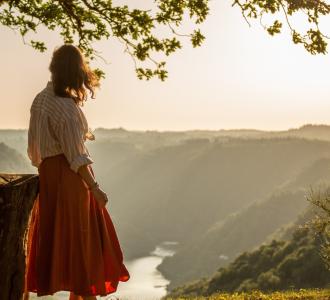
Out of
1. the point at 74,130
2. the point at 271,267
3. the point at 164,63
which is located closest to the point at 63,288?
the point at 74,130

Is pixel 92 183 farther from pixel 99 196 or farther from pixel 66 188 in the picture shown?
pixel 66 188

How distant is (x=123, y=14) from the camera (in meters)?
8.83

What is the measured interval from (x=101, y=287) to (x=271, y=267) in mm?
65735

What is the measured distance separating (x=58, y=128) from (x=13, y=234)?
3.55ft

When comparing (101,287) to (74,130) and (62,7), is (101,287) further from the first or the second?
(62,7)

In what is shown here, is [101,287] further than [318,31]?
No

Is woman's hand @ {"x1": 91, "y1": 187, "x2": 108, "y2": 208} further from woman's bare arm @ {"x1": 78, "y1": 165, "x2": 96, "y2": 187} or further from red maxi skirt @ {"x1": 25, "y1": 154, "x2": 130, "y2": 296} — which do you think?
red maxi skirt @ {"x1": 25, "y1": 154, "x2": 130, "y2": 296}

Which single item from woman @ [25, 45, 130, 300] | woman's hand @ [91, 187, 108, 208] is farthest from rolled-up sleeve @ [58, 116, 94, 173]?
woman's hand @ [91, 187, 108, 208]

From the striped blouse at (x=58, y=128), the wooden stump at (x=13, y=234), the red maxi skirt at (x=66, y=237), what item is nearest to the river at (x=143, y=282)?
the red maxi skirt at (x=66, y=237)

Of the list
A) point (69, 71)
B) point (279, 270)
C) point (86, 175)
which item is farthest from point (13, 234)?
point (279, 270)

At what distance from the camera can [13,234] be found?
5.00 meters

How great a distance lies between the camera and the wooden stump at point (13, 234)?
4.94 metres

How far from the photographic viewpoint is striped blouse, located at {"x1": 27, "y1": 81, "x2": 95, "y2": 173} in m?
5.03

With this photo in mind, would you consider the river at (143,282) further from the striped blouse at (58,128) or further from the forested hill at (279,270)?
the striped blouse at (58,128)
